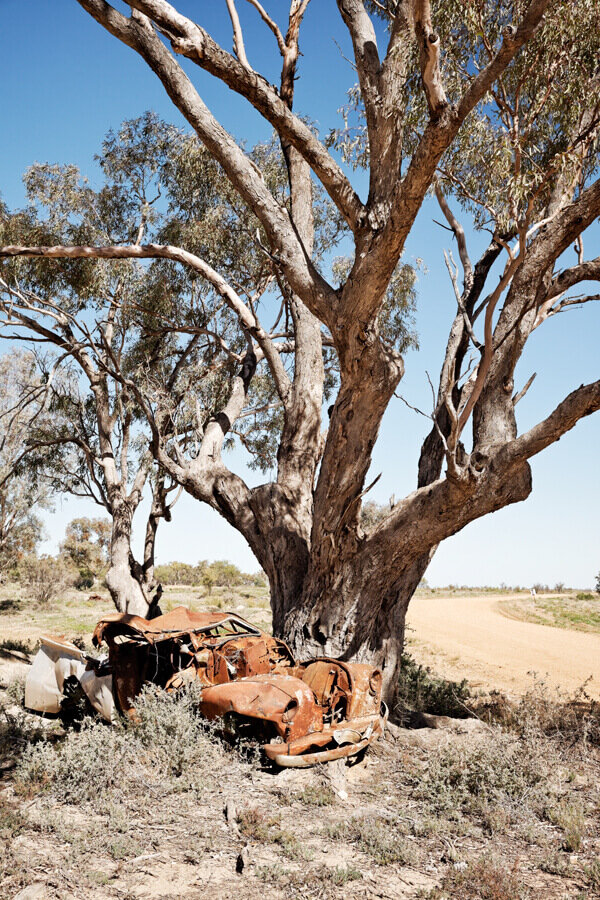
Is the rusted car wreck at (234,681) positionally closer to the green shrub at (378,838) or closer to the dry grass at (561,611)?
the green shrub at (378,838)

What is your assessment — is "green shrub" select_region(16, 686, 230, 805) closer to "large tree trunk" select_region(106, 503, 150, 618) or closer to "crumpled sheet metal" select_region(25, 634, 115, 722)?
"crumpled sheet metal" select_region(25, 634, 115, 722)

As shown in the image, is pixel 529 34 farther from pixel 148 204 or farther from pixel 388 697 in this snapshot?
pixel 148 204

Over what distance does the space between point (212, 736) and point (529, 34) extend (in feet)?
18.7

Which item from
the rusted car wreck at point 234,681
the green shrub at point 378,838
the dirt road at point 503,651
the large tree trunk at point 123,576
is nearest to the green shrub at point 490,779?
the green shrub at point 378,838

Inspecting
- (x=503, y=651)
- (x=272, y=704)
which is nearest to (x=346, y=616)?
(x=272, y=704)

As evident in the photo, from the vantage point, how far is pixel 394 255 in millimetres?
5598

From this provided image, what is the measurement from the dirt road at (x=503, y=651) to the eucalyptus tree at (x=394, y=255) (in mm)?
3634

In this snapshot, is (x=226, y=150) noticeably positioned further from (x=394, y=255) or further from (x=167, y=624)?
(x=167, y=624)

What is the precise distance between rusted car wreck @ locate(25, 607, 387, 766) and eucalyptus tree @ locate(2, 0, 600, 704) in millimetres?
1083

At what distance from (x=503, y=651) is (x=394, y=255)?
36.2 ft

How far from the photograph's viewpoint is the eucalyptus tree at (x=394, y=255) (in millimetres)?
5562

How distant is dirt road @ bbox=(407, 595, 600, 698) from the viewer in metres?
11.0

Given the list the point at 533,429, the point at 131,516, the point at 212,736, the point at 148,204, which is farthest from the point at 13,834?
the point at 148,204

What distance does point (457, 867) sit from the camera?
369cm
